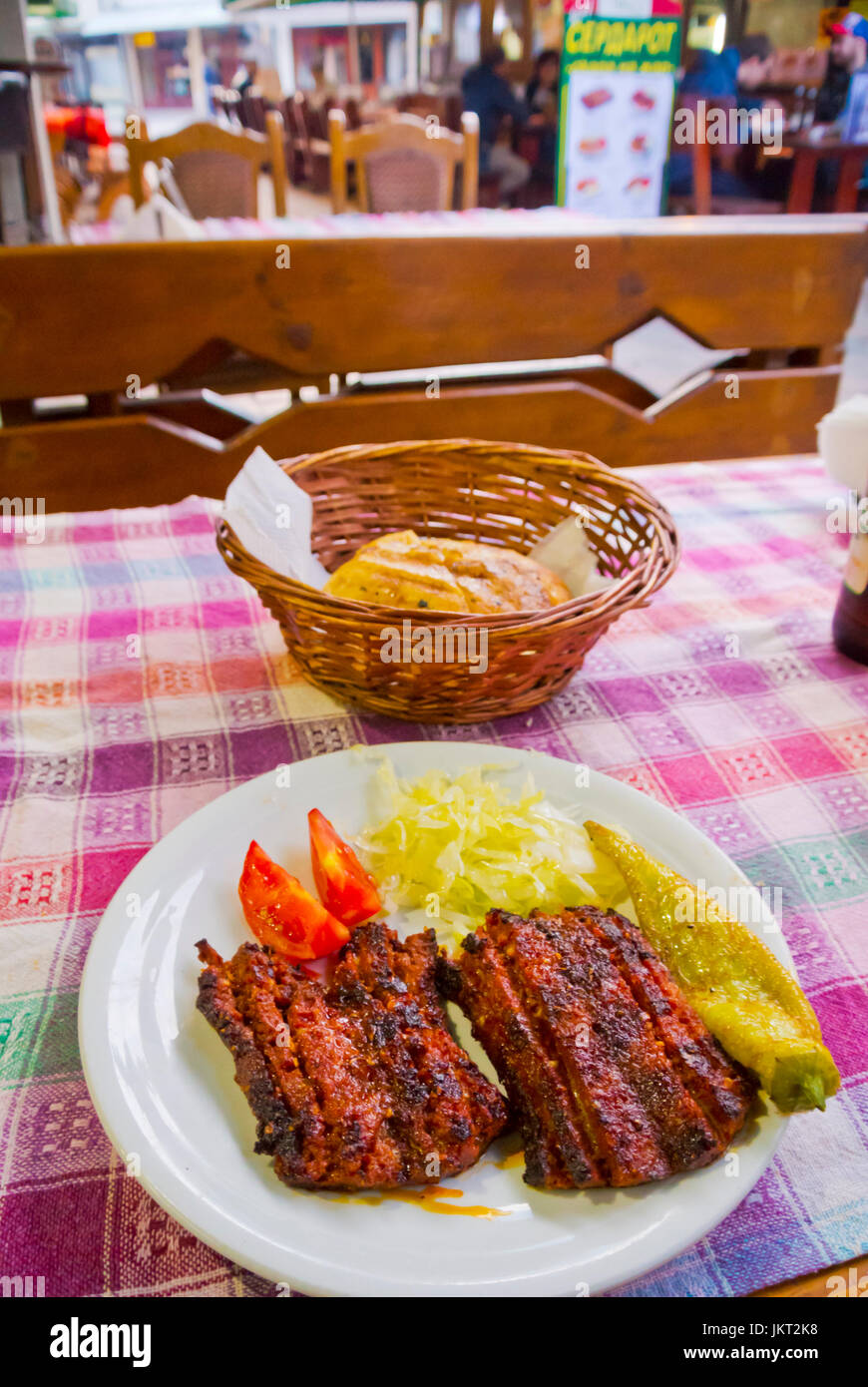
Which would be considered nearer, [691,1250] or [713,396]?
[691,1250]

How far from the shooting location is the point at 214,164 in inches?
201

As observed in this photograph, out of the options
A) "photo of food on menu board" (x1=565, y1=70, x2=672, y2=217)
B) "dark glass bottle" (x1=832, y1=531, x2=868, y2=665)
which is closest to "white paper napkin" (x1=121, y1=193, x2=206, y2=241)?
"dark glass bottle" (x1=832, y1=531, x2=868, y2=665)

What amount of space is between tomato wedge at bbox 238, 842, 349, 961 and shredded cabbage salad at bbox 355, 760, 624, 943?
0.12 m

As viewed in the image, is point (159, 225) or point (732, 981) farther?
point (159, 225)

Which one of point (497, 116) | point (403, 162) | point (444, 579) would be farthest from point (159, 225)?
point (497, 116)

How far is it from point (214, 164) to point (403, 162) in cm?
106

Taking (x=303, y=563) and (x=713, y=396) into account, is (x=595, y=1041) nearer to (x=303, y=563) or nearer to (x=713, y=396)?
(x=303, y=563)

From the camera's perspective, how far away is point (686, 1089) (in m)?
0.89

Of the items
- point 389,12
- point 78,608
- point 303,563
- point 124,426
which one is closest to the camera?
point 303,563

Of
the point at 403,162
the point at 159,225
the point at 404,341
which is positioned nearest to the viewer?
the point at 404,341

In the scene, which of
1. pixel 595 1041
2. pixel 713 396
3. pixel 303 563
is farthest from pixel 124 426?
pixel 595 1041

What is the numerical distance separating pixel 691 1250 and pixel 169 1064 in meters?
0.53

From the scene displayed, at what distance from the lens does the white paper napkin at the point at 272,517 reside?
1471 mm

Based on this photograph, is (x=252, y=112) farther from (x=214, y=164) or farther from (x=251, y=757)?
(x=251, y=757)
